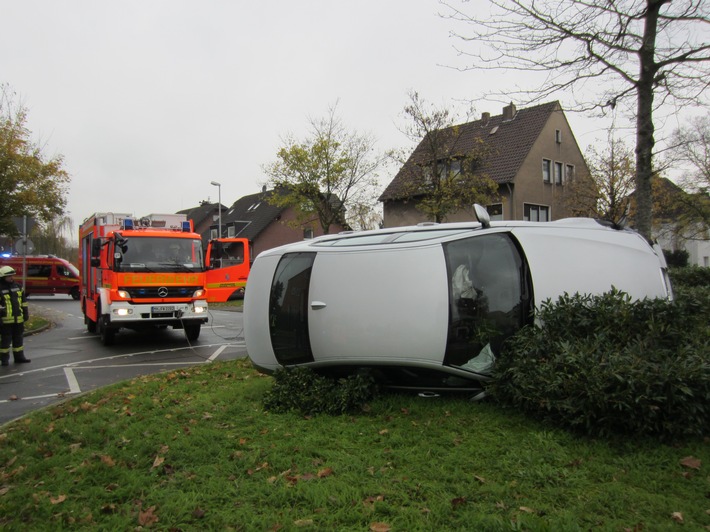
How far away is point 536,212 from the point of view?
1179 inches

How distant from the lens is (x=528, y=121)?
3075 cm

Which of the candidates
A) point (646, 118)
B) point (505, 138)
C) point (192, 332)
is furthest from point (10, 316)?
point (505, 138)

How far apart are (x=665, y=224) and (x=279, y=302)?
36199 mm

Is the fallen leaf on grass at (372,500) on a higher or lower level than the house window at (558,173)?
lower

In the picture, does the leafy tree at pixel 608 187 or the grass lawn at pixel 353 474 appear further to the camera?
the leafy tree at pixel 608 187

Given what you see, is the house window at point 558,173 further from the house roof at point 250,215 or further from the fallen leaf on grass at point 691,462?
the fallen leaf on grass at point 691,462

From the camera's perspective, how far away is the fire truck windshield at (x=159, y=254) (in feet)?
37.9

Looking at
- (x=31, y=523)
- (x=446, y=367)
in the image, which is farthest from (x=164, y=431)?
(x=446, y=367)

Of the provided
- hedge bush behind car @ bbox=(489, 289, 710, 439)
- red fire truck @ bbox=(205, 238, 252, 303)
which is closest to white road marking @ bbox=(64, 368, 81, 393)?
hedge bush behind car @ bbox=(489, 289, 710, 439)

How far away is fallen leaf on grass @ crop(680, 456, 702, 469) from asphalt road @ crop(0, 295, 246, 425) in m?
6.71

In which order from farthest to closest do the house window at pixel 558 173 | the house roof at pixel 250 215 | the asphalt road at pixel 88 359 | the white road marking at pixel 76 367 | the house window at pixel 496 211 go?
the house roof at pixel 250 215, the house window at pixel 558 173, the house window at pixel 496 211, the asphalt road at pixel 88 359, the white road marking at pixel 76 367

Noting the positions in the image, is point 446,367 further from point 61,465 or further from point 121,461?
point 61,465

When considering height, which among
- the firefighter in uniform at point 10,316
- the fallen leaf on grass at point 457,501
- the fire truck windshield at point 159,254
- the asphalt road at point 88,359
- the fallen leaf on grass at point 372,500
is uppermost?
the fire truck windshield at point 159,254

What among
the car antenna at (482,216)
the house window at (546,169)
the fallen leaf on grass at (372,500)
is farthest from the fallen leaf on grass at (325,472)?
the house window at (546,169)
